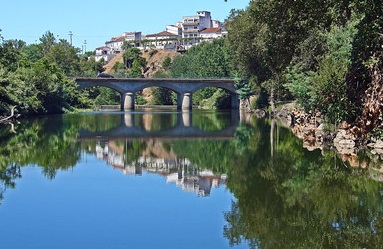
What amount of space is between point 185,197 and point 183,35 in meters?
155

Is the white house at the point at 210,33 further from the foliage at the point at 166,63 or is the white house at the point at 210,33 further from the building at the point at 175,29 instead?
the foliage at the point at 166,63

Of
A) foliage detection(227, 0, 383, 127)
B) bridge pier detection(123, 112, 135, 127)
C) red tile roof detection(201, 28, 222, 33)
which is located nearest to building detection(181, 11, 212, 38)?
red tile roof detection(201, 28, 222, 33)

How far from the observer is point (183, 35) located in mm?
171000

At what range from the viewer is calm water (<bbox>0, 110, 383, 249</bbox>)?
13492mm

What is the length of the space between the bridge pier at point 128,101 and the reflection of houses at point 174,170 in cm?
6151

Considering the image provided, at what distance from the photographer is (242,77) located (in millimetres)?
80188

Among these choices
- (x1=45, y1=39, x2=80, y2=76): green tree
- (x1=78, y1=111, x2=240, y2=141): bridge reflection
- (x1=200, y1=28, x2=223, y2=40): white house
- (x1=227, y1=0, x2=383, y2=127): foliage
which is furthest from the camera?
(x1=200, y1=28, x2=223, y2=40): white house

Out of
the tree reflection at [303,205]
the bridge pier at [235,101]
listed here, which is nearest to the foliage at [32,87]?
the bridge pier at [235,101]

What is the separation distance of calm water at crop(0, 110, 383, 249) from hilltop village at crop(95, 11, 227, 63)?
13155cm

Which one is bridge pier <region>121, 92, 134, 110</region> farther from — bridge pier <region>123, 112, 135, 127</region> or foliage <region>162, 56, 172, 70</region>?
foliage <region>162, 56, 172, 70</region>

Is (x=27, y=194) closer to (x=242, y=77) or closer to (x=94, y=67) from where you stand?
(x=242, y=77)

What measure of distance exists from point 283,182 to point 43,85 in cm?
5236

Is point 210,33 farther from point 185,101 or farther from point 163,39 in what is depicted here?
point 185,101

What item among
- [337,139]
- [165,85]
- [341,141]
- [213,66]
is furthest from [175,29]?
[341,141]
